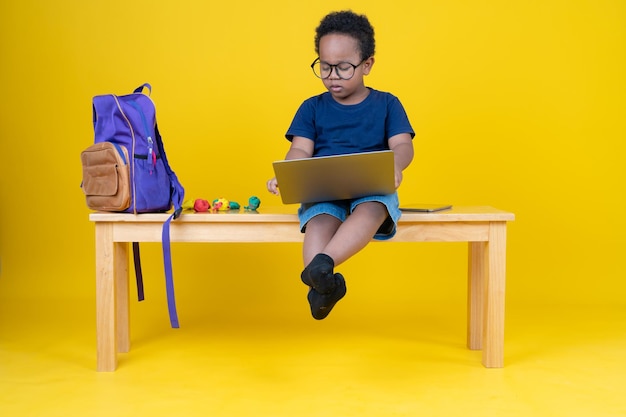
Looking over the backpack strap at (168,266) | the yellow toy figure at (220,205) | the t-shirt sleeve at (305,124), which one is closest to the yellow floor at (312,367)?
the backpack strap at (168,266)

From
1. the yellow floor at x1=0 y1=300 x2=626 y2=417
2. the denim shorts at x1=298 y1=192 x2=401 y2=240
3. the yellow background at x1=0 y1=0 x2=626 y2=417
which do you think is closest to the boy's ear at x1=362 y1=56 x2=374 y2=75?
the denim shorts at x1=298 y1=192 x2=401 y2=240

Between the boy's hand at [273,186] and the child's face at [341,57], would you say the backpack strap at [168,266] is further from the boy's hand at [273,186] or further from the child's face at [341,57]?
the child's face at [341,57]

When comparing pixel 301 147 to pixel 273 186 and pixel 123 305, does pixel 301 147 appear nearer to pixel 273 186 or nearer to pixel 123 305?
pixel 273 186

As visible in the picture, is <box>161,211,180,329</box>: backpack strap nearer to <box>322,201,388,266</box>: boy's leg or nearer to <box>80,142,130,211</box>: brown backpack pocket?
<box>80,142,130,211</box>: brown backpack pocket

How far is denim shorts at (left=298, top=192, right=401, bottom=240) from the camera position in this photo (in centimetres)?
267

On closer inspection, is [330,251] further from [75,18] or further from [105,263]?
[75,18]

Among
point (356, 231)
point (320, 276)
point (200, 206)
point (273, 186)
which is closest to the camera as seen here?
point (320, 276)

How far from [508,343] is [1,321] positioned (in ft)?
7.18

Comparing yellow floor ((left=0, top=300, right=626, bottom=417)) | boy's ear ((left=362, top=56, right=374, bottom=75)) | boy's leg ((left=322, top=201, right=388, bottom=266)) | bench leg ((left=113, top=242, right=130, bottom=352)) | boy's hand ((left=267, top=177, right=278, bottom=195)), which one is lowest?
yellow floor ((left=0, top=300, right=626, bottom=417))

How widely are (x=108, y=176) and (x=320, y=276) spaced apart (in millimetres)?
902

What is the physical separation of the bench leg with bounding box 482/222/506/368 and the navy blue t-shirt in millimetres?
479

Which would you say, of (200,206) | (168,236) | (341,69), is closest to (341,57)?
(341,69)

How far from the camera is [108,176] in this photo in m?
2.74

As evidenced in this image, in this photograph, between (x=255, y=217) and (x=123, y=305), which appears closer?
(x=255, y=217)
